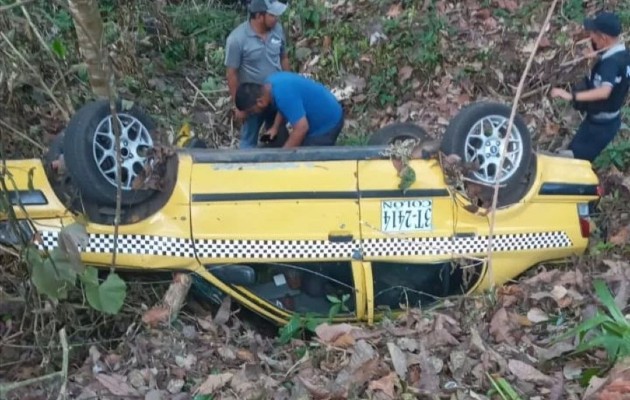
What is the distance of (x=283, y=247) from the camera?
5637mm

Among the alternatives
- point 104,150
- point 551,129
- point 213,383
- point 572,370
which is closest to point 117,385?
point 213,383

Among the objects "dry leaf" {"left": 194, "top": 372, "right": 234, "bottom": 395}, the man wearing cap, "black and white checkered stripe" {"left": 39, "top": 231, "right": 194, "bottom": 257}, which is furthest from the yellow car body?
the man wearing cap

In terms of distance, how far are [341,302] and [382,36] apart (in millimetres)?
4906

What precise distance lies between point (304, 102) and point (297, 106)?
173 millimetres

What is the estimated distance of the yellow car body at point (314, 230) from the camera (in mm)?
5559

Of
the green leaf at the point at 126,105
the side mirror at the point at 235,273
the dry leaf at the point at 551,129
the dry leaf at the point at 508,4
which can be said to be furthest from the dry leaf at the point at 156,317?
the dry leaf at the point at 508,4

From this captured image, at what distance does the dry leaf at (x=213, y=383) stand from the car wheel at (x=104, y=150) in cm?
114

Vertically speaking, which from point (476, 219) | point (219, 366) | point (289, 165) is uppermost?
point (289, 165)

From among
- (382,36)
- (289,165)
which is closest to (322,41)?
(382,36)

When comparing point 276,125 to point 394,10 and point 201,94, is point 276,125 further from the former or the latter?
point 394,10

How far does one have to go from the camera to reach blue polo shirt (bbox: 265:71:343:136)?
677cm

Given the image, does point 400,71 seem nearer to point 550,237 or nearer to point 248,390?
point 550,237

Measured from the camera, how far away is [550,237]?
604cm

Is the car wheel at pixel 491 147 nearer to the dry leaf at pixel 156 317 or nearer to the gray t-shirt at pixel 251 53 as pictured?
the dry leaf at pixel 156 317
